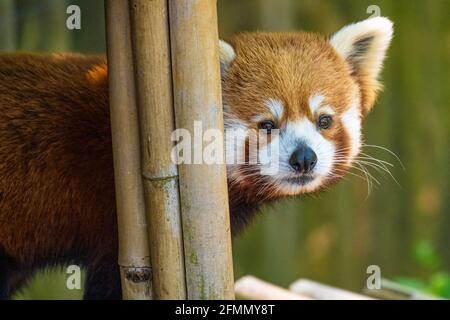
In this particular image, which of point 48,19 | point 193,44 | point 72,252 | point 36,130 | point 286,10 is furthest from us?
point 286,10

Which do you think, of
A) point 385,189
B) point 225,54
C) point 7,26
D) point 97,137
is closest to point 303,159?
point 225,54

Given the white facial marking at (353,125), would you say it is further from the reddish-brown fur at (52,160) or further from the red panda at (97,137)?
the reddish-brown fur at (52,160)

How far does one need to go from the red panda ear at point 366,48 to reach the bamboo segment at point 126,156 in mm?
1012

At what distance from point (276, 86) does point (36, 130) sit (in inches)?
34.3

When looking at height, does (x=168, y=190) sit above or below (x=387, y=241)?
above

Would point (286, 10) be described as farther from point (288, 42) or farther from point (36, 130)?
point (36, 130)

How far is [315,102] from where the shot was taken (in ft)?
9.07

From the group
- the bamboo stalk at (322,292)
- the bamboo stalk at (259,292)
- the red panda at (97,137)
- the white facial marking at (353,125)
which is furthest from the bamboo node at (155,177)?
the bamboo stalk at (322,292)

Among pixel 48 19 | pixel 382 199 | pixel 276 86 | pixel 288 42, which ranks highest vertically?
pixel 48 19

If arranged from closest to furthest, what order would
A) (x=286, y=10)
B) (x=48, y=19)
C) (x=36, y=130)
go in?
(x=36, y=130) < (x=48, y=19) < (x=286, y=10)

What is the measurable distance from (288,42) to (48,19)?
82.1 inches

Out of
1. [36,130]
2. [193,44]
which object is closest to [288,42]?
[193,44]

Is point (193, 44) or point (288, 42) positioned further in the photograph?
point (288, 42)

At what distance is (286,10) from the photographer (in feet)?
17.8
